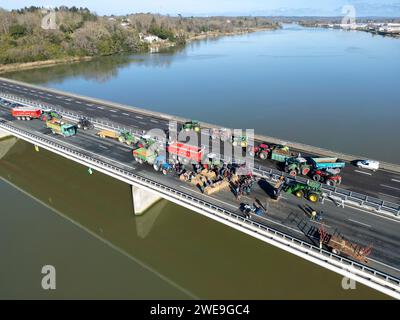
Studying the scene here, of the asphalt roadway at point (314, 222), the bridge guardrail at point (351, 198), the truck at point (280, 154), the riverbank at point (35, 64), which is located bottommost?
the asphalt roadway at point (314, 222)

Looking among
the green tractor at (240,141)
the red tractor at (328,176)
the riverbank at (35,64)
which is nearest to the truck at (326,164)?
the red tractor at (328,176)

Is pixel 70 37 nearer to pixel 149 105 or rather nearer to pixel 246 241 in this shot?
pixel 149 105

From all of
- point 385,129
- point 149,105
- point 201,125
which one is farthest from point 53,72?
point 385,129

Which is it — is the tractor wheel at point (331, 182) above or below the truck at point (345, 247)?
above

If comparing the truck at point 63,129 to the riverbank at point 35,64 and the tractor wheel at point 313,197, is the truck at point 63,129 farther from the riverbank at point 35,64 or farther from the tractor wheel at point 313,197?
the riverbank at point 35,64

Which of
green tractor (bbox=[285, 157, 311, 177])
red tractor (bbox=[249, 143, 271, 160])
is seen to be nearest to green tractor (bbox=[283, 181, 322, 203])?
green tractor (bbox=[285, 157, 311, 177])

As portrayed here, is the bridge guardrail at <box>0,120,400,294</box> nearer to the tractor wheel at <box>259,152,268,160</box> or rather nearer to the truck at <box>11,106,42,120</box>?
the truck at <box>11,106,42,120</box>

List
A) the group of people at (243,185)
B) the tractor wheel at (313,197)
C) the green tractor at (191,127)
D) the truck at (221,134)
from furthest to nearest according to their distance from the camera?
1. the green tractor at (191,127)
2. the truck at (221,134)
3. the group of people at (243,185)
4. the tractor wheel at (313,197)
